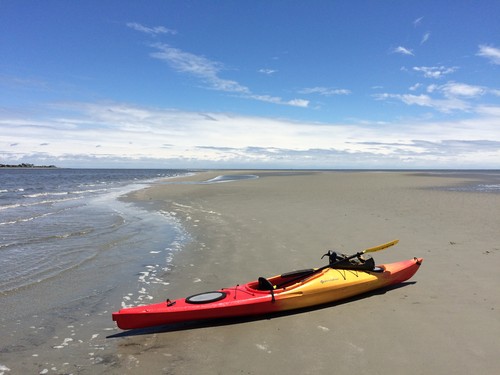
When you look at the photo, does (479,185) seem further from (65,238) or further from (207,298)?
(207,298)

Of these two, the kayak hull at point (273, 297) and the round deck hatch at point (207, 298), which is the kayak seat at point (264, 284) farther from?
the round deck hatch at point (207, 298)

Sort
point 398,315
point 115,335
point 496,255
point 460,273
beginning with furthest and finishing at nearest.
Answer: point 496,255 < point 460,273 < point 398,315 < point 115,335

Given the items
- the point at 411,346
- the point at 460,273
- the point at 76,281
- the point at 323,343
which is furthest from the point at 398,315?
the point at 76,281

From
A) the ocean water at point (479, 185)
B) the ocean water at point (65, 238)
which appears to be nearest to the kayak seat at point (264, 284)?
the ocean water at point (65, 238)

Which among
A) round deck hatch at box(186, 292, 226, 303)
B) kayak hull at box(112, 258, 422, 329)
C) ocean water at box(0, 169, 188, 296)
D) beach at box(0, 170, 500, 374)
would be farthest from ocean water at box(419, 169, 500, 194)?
round deck hatch at box(186, 292, 226, 303)

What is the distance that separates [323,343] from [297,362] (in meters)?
0.58

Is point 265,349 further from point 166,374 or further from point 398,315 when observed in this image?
point 398,315

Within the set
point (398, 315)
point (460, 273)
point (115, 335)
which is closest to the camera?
point (115, 335)

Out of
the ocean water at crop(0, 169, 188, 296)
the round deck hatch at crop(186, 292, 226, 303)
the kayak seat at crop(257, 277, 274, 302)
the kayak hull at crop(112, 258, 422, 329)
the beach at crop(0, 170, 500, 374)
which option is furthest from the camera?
the ocean water at crop(0, 169, 188, 296)

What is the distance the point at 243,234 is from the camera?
36.6 ft

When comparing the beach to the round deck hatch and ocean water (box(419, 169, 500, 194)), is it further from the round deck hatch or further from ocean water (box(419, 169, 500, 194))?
ocean water (box(419, 169, 500, 194))

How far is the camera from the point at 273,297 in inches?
212

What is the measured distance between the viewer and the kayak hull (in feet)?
16.2

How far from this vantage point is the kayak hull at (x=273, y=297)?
4.93m
